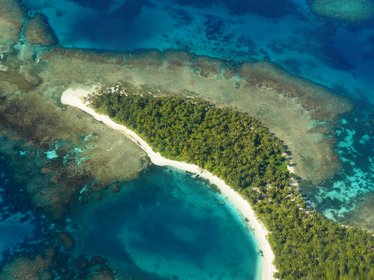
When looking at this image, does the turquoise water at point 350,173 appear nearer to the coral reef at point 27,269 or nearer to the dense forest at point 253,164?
the dense forest at point 253,164

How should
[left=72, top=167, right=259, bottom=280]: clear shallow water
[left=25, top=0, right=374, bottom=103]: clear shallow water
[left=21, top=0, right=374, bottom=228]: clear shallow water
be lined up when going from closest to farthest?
[left=72, top=167, right=259, bottom=280]: clear shallow water
[left=21, top=0, right=374, bottom=228]: clear shallow water
[left=25, top=0, right=374, bottom=103]: clear shallow water

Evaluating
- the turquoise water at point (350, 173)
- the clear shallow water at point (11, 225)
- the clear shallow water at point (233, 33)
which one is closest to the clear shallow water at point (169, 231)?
the clear shallow water at point (11, 225)

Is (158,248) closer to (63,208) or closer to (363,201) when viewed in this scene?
(63,208)

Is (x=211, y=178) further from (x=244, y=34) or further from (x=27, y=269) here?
(x=244, y=34)

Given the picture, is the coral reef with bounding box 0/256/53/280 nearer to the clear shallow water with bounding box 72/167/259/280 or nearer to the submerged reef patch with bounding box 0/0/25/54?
the clear shallow water with bounding box 72/167/259/280

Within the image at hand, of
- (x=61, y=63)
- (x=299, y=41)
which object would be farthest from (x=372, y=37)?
(x=61, y=63)

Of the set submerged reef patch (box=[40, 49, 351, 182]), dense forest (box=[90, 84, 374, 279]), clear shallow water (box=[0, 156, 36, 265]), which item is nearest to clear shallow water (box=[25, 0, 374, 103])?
submerged reef patch (box=[40, 49, 351, 182])
